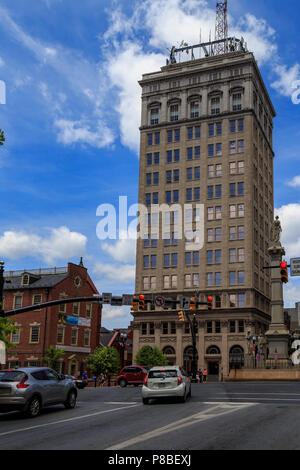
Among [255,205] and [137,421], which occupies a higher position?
[255,205]

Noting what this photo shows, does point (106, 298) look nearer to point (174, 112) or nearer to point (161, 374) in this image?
point (161, 374)

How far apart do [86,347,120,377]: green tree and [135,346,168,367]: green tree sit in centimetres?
952

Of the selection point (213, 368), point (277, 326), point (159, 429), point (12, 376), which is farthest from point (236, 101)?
point (159, 429)

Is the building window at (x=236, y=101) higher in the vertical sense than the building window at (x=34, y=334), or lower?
higher

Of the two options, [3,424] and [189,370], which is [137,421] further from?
[189,370]

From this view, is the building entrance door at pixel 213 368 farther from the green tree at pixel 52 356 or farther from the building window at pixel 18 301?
the building window at pixel 18 301

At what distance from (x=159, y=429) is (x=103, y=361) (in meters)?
53.8

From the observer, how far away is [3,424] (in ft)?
49.6

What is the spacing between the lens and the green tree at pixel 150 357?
2965 inches

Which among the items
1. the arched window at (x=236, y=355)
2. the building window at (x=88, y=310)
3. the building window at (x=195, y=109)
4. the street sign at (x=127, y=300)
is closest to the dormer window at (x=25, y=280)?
the building window at (x=88, y=310)

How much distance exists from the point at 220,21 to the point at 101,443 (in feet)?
343

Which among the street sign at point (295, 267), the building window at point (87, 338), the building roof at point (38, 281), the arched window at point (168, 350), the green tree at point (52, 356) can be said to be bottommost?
the green tree at point (52, 356)

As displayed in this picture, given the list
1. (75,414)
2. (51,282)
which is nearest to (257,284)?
(51,282)

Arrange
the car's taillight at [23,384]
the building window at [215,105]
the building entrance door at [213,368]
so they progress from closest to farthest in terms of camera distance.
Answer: the car's taillight at [23,384] < the building entrance door at [213,368] < the building window at [215,105]
